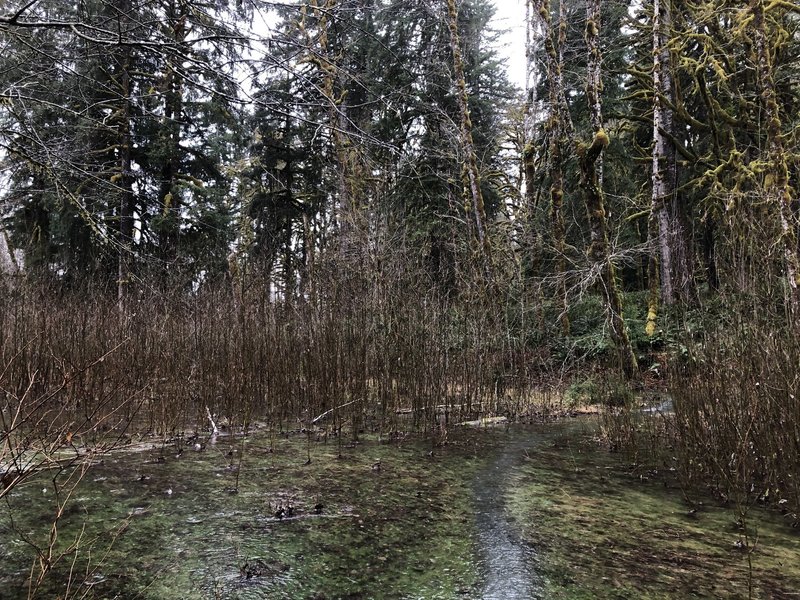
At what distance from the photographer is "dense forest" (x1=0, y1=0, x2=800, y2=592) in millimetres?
2896

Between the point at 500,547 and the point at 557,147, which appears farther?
the point at 557,147

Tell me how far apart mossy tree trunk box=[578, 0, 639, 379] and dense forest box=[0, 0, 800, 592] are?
1.5 inches

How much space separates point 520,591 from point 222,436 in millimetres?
3500

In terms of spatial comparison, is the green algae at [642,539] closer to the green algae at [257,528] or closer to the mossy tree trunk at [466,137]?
the green algae at [257,528]

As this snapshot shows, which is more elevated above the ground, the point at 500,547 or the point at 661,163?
the point at 661,163

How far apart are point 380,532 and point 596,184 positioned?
6.27m

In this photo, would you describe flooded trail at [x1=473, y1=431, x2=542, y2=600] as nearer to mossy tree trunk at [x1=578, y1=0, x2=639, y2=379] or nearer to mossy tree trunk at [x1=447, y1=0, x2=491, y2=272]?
mossy tree trunk at [x1=578, y1=0, x2=639, y2=379]

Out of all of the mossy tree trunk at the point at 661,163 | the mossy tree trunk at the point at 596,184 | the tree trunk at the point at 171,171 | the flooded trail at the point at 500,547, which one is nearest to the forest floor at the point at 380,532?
the flooded trail at the point at 500,547

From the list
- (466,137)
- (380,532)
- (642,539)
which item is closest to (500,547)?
(380,532)

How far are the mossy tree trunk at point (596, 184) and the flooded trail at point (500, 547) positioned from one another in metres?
3.89

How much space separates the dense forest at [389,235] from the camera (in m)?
2.90

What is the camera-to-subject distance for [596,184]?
24.3ft

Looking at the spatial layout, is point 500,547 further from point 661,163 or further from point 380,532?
point 661,163

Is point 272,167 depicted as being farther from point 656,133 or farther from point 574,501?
point 574,501
